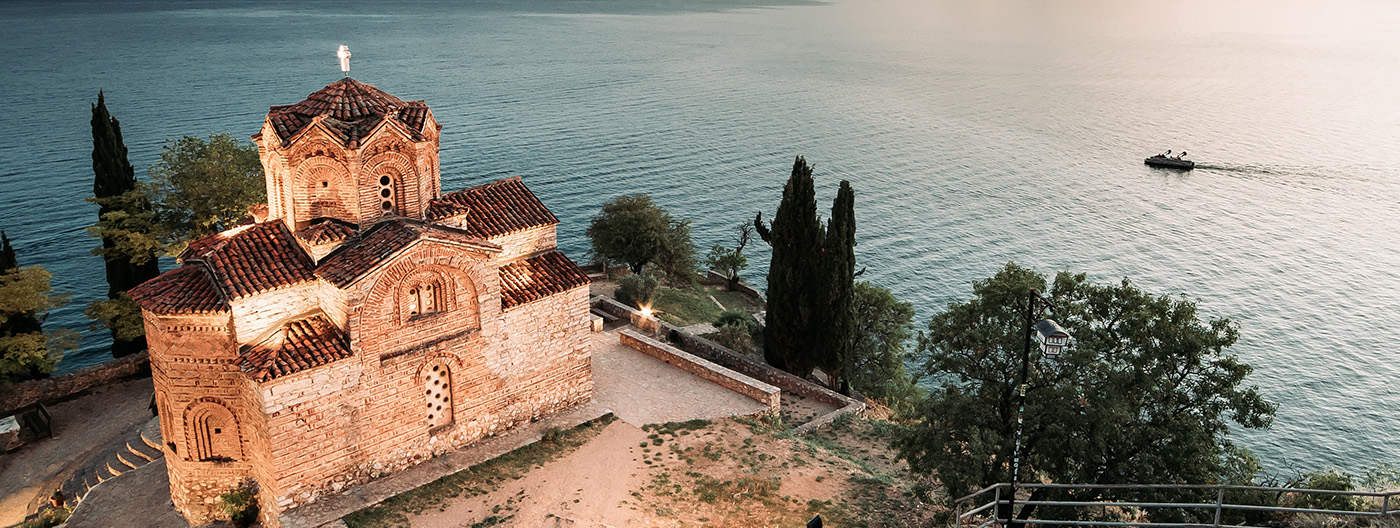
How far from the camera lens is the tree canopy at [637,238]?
52844 millimetres

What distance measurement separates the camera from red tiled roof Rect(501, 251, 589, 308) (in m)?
26.7

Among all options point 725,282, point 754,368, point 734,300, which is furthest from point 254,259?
point 725,282

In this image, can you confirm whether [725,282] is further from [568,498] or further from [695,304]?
[568,498]

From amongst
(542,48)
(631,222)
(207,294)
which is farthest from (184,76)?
(207,294)

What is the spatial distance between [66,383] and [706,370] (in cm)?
2532

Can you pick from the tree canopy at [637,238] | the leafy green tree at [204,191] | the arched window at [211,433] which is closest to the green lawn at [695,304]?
the tree canopy at [637,238]

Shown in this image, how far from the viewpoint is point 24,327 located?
121 feet

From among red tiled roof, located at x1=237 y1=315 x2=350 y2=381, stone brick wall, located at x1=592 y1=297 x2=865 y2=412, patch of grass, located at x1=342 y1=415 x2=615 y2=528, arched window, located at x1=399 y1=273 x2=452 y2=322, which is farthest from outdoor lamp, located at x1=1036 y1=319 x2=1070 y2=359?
red tiled roof, located at x1=237 y1=315 x2=350 y2=381

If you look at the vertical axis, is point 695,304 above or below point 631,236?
below

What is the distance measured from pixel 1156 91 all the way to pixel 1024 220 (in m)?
66.5

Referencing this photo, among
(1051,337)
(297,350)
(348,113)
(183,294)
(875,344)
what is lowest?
(875,344)

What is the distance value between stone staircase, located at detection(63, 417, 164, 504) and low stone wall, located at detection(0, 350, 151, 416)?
6574 mm

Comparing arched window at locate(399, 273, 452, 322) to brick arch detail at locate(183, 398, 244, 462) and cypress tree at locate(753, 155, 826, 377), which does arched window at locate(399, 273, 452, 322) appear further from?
cypress tree at locate(753, 155, 826, 377)

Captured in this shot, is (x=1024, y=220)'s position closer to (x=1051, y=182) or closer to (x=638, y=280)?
(x=1051, y=182)
